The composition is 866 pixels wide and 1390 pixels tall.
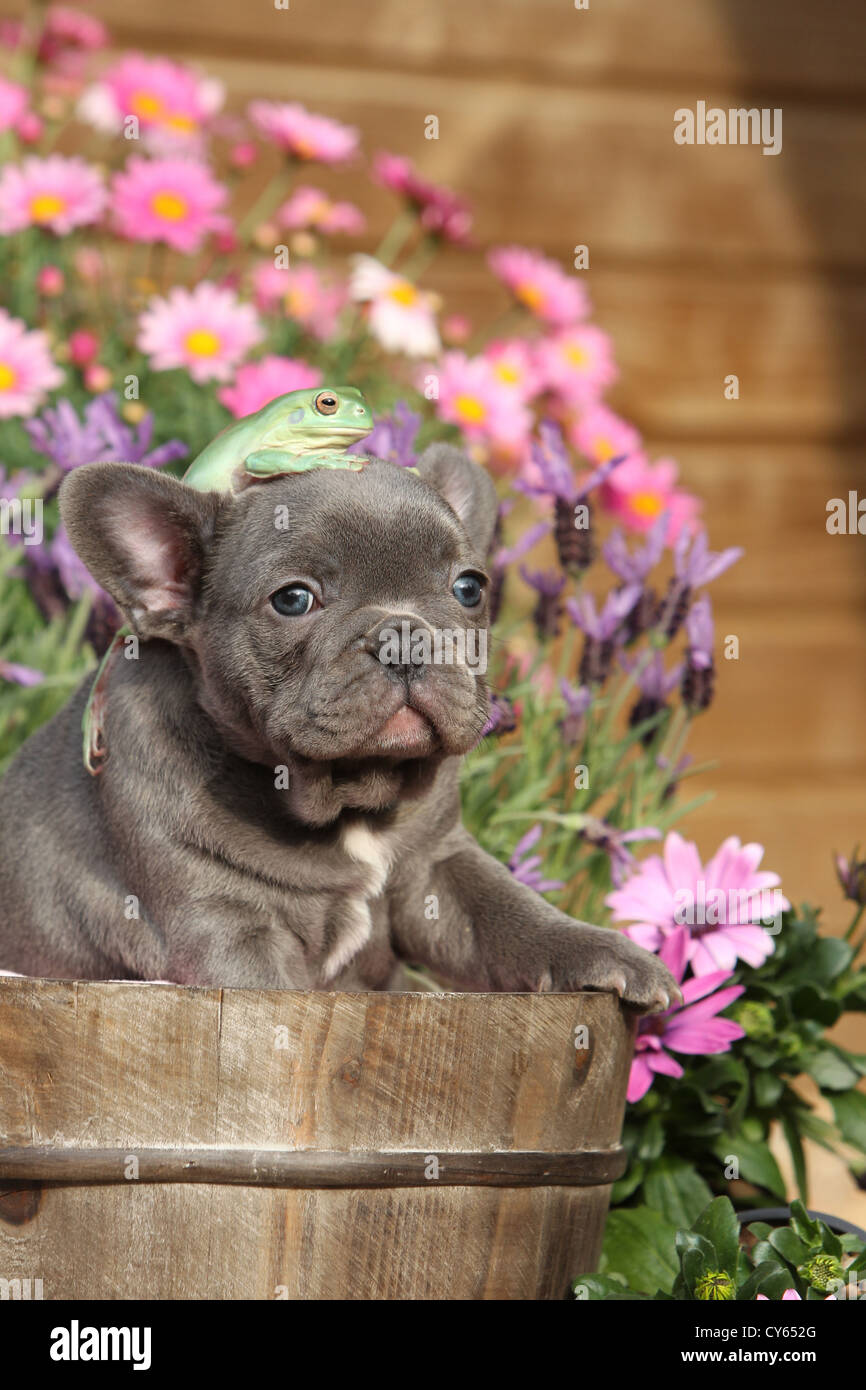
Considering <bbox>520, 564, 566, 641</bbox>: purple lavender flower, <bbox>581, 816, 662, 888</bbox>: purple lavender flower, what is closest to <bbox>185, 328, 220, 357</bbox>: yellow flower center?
<bbox>520, 564, 566, 641</bbox>: purple lavender flower

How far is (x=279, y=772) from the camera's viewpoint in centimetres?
184

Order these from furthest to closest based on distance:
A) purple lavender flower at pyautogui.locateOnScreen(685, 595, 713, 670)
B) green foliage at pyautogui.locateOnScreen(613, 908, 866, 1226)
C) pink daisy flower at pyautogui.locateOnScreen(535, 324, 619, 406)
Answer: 1. pink daisy flower at pyautogui.locateOnScreen(535, 324, 619, 406)
2. purple lavender flower at pyautogui.locateOnScreen(685, 595, 713, 670)
3. green foliage at pyautogui.locateOnScreen(613, 908, 866, 1226)

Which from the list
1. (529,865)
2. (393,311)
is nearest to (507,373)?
(393,311)

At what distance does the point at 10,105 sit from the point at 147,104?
A: 12.1 inches

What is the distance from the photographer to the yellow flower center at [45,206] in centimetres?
319

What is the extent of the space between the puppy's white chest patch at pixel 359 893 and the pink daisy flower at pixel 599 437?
1.78 metres

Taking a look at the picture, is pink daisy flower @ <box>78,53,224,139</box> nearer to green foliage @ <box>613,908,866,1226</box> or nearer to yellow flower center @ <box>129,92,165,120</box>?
yellow flower center @ <box>129,92,165,120</box>

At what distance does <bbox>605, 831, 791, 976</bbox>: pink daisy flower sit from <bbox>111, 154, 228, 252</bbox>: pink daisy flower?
6.11 feet

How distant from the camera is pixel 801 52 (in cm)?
452

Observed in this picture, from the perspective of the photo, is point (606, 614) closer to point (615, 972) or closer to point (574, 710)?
point (574, 710)

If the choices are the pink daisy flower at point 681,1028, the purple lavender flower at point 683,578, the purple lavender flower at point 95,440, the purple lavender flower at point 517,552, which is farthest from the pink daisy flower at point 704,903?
the purple lavender flower at point 95,440

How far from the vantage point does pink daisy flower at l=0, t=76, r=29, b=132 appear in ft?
11.2
